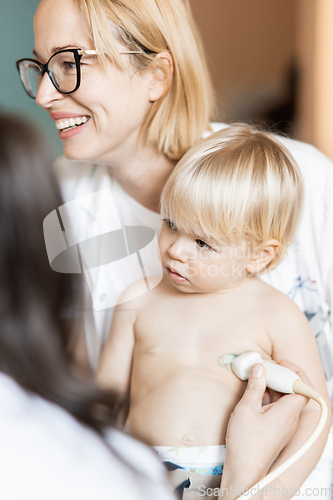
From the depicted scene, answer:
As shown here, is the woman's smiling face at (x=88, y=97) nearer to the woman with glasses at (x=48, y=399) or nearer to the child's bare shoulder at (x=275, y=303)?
the woman with glasses at (x=48, y=399)

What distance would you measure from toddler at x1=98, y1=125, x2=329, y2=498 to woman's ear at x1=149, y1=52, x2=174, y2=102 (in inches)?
4.2

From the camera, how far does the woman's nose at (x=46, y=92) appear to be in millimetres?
505

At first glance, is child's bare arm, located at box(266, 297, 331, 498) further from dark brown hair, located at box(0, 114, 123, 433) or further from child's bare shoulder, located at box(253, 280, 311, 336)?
dark brown hair, located at box(0, 114, 123, 433)

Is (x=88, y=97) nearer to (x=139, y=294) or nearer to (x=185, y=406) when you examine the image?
(x=139, y=294)

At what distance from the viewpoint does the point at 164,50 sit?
594 mm

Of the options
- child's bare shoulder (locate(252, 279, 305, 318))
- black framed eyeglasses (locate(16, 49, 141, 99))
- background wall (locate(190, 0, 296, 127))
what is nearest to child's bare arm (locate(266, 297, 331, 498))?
child's bare shoulder (locate(252, 279, 305, 318))

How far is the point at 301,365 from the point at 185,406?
0.18m

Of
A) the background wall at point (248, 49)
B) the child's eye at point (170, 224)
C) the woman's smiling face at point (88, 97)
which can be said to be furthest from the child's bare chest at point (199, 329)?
the background wall at point (248, 49)

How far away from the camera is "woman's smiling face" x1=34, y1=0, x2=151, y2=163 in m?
0.50

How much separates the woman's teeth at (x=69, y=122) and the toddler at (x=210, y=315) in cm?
14

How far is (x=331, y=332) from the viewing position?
0.75 m

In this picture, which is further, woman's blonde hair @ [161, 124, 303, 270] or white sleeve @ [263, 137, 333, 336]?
white sleeve @ [263, 137, 333, 336]

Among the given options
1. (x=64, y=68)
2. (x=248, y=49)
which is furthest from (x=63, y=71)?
(x=248, y=49)

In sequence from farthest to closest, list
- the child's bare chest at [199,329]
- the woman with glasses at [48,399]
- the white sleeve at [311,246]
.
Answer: the white sleeve at [311,246] → the child's bare chest at [199,329] → the woman with glasses at [48,399]
